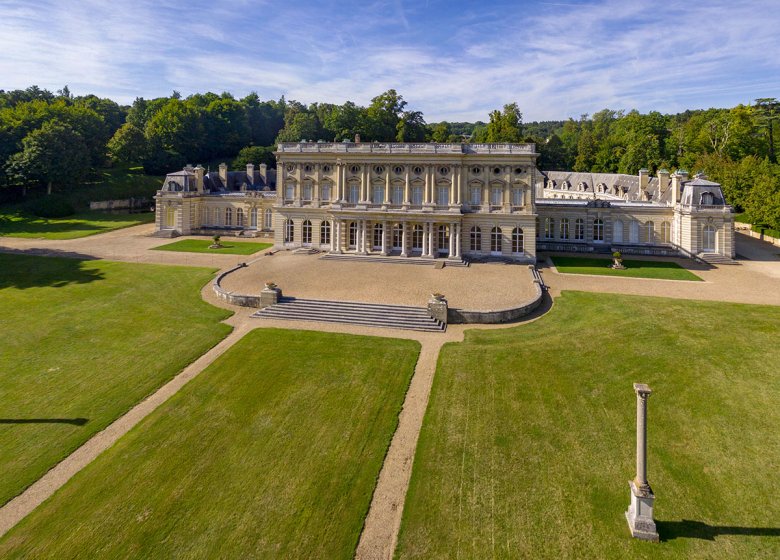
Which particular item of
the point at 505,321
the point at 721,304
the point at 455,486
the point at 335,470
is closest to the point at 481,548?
the point at 455,486

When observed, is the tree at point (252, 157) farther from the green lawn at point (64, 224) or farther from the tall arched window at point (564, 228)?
the tall arched window at point (564, 228)

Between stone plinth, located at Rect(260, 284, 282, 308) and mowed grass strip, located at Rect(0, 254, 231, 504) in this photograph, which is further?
stone plinth, located at Rect(260, 284, 282, 308)

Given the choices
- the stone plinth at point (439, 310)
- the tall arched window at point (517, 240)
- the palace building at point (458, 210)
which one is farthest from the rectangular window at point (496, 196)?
the stone plinth at point (439, 310)

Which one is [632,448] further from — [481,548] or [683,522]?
[481,548]

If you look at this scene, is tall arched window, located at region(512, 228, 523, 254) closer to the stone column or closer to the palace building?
the palace building

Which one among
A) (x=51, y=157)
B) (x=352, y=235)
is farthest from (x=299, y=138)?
(x=352, y=235)

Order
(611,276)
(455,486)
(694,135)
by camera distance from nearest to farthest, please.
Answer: (455,486) → (611,276) → (694,135)

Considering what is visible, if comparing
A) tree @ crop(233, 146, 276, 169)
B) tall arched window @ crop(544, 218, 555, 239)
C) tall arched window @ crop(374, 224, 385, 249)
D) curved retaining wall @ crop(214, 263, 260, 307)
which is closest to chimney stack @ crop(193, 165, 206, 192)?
tree @ crop(233, 146, 276, 169)
